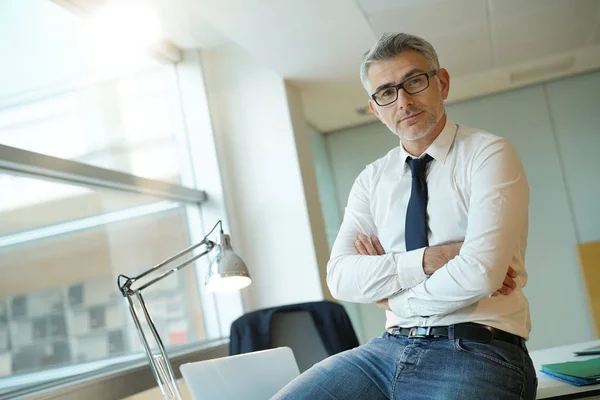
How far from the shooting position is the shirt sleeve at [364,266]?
211cm

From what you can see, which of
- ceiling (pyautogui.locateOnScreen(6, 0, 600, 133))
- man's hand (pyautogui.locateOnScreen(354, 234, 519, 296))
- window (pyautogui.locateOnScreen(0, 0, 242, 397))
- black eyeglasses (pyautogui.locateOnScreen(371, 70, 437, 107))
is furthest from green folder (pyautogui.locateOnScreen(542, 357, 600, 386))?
ceiling (pyautogui.locateOnScreen(6, 0, 600, 133))

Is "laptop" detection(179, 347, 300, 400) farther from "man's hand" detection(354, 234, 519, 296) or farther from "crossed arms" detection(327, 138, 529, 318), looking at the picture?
"man's hand" detection(354, 234, 519, 296)

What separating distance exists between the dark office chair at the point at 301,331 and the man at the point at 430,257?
1453mm

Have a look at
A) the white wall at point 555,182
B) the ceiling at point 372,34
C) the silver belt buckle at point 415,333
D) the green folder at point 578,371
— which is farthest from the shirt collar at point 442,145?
the white wall at point 555,182

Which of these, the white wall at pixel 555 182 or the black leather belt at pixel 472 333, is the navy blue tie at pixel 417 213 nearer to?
the black leather belt at pixel 472 333

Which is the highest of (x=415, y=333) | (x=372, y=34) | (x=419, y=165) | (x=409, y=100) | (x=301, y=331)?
(x=372, y=34)

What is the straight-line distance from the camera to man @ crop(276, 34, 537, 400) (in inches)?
76.7

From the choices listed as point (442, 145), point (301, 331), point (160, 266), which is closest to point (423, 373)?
point (442, 145)

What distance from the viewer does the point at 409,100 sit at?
2.23 meters

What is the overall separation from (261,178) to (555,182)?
305 cm

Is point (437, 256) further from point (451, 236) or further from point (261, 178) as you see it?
point (261, 178)

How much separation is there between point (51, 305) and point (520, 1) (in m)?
3.47

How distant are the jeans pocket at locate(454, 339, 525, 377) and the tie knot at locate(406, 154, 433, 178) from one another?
0.51 meters

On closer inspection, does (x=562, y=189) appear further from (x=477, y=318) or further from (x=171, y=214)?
(x=477, y=318)
